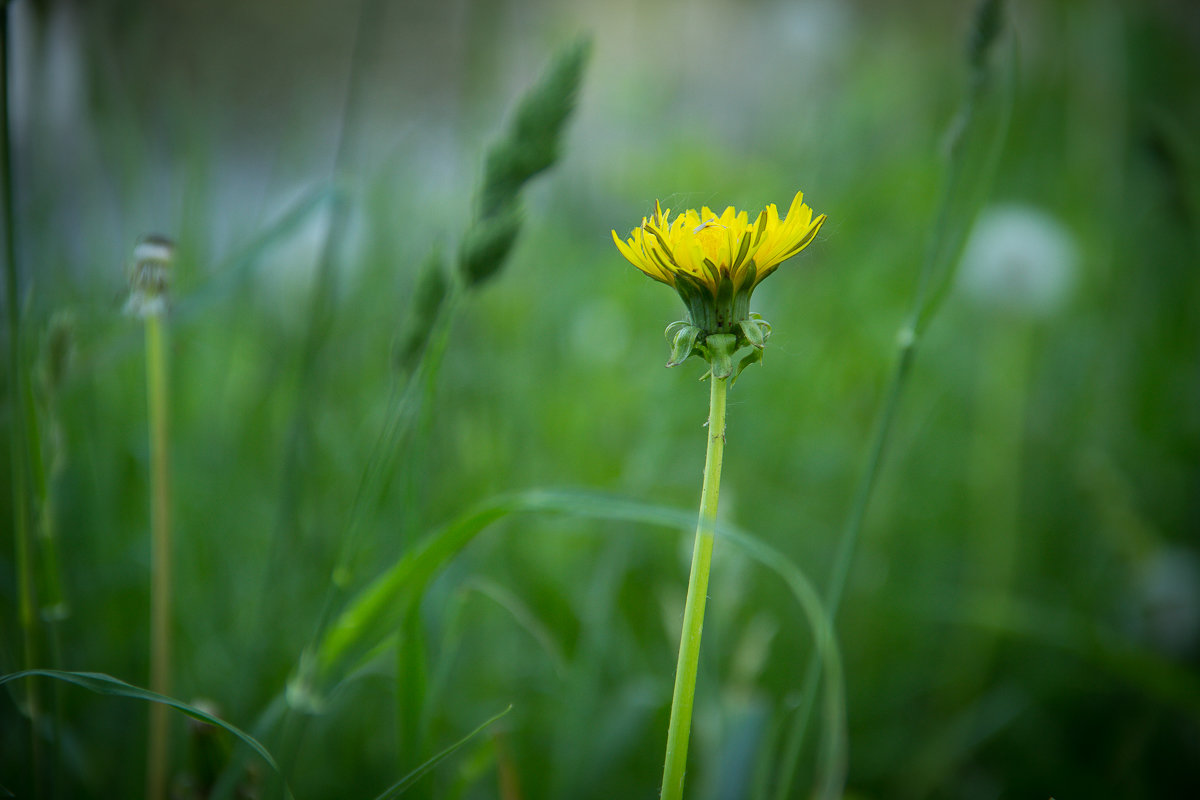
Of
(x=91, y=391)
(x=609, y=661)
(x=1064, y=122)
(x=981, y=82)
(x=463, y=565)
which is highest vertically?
(x=1064, y=122)

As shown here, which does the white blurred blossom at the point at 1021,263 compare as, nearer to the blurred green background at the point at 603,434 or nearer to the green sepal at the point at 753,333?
the blurred green background at the point at 603,434

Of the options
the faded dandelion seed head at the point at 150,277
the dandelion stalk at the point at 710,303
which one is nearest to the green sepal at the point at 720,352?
the dandelion stalk at the point at 710,303

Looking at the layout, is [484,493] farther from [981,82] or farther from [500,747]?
[981,82]

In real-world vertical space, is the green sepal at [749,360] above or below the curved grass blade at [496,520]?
above

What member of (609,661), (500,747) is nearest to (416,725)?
(500,747)

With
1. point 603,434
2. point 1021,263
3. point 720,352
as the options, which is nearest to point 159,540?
point 720,352

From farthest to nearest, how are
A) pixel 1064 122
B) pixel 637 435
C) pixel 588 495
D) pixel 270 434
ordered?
pixel 1064 122 < pixel 637 435 < pixel 270 434 < pixel 588 495

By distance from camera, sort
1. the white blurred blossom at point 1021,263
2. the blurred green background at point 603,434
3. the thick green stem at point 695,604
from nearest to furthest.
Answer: the thick green stem at point 695,604 < the blurred green background at point 603,434 < the white blurred blossom at point 1021,263

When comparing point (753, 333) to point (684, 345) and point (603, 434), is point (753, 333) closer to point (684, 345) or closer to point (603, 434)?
point (684, 345)
